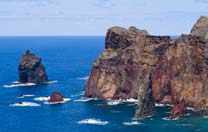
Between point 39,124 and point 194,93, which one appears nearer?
point 39,124

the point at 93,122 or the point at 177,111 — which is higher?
the point at 177,111

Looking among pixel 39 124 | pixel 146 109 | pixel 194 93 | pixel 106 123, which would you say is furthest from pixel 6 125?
pixel 194 93

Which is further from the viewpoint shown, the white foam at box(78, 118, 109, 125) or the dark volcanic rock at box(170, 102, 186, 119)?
the dark volcanic rock at box(170, 102, 186, 119)

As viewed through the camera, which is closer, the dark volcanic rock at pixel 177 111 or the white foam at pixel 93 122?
the white foam at pixel 93 122

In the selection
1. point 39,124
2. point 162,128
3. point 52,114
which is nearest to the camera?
point 162,128

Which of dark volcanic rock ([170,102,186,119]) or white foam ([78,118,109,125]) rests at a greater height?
dark volcanic rock ([170,102,186,119])

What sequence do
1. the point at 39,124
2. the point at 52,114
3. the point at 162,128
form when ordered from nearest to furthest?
1. the point at 162,128
2. the point at 39,124
3. the point at 52,114

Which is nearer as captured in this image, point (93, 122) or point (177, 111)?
point (93, 122)

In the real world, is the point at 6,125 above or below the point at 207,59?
below

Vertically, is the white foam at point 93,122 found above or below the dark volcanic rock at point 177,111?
below

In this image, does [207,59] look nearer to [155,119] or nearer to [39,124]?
[155,119]
